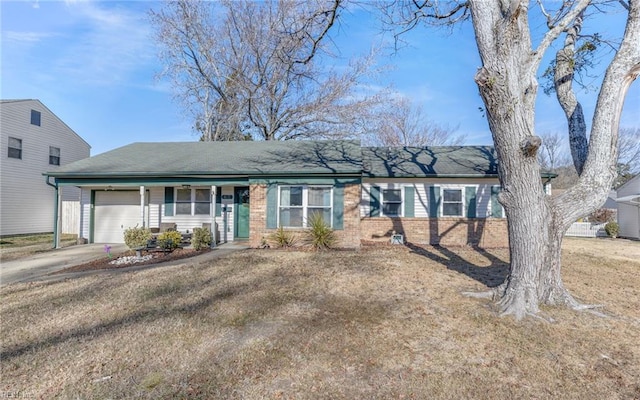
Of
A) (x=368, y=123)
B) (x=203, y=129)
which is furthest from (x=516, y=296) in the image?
(x=203, y=129)

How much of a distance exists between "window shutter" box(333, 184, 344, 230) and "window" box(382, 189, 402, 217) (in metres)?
2.30

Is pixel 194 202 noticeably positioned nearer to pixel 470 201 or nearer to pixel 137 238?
pixel 137 238

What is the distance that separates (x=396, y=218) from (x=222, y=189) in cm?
675

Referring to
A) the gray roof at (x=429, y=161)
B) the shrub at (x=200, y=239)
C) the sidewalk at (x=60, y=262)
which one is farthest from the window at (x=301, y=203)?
the shrub at (x=200, y=239)

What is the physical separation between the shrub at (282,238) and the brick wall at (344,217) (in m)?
0.21

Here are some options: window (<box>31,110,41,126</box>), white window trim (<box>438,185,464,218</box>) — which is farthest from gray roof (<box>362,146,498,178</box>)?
window (<box>31,110,41,126</box>)

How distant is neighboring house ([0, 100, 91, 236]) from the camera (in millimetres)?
15820

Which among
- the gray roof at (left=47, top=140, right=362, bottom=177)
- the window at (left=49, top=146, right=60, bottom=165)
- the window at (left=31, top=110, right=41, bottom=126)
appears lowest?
the gray roof at (left=47, top=140, right=362, bottom=177)

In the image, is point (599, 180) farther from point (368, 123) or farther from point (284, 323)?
point (368, 123)

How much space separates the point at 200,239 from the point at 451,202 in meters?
9.11

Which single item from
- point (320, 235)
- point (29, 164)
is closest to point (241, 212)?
point (320, 235)

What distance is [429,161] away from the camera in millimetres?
13117

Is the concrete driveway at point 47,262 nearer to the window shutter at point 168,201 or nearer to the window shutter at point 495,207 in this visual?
the window shutter at point 168,201

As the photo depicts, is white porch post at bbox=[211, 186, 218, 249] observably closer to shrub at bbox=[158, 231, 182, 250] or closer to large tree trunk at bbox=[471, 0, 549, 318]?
shrub at bbox=[158, 231, 182, 250]
